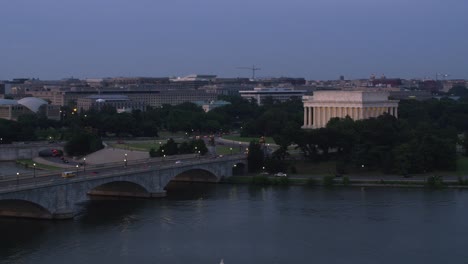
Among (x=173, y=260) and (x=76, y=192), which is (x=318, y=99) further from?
(x=173, y=260)

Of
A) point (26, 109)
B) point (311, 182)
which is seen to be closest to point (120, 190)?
point (311, 182)

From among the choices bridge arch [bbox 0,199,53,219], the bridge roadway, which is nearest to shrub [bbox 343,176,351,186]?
the bridge roadway

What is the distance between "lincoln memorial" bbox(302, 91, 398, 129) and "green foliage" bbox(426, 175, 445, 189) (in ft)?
81.7

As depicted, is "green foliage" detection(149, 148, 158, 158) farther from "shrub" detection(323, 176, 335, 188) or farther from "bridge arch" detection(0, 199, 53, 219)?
"bridge arch" detection(0, 199, 53, 219)

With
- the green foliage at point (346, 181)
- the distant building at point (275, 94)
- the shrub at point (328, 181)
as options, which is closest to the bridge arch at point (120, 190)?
the shrub at point (328, 181)

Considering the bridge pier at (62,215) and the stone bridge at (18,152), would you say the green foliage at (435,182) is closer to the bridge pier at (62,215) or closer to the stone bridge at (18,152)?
the bridge pier at (62,215)

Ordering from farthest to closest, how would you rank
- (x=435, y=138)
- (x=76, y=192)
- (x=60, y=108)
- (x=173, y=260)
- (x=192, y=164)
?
(x=60, y=108) < (x=435, y=138) < (x=192, y=164) < (x=76, y=192) < (x=173, y=260)

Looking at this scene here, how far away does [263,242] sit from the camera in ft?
93.6

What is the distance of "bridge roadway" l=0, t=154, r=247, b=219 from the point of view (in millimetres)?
31625

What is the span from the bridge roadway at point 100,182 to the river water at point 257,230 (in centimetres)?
69

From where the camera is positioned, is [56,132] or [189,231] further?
[56,132]

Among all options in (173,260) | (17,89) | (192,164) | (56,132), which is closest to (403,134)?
(192,164)

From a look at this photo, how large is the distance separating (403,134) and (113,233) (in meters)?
23.3

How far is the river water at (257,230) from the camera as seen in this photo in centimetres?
2662
